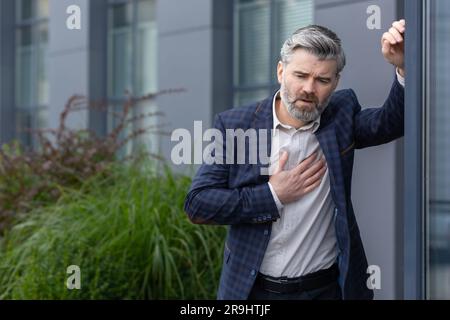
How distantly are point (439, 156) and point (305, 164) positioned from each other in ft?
1.67

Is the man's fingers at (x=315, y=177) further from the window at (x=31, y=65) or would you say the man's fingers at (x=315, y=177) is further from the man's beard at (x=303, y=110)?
the window at (x=31, y=65)

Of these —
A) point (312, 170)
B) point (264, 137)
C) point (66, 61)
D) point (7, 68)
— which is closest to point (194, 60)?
point (66, 61)

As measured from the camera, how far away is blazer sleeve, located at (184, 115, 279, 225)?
124 inches

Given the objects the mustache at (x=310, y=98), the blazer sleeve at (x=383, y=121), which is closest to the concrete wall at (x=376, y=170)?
the blazer sleeve at (x=383, y=121)

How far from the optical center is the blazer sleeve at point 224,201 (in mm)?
3158

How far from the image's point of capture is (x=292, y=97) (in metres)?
3.14

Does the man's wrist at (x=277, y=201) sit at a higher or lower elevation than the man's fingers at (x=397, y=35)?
lower

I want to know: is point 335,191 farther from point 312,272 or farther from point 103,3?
point 103,3

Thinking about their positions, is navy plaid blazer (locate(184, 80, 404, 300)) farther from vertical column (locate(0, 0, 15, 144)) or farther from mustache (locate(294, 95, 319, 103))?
vertical column (locate(0, 0, 15, 144))

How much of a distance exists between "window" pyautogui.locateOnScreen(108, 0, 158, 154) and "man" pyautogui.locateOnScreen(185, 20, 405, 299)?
6.65 m

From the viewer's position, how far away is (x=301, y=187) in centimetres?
318

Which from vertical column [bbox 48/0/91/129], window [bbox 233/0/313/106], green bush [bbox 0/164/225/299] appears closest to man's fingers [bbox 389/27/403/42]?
green bush [bbox 0/164/225/299]

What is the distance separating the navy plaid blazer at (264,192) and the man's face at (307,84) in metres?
0.12

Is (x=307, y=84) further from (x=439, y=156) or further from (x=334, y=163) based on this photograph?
(x=439, y=156)
